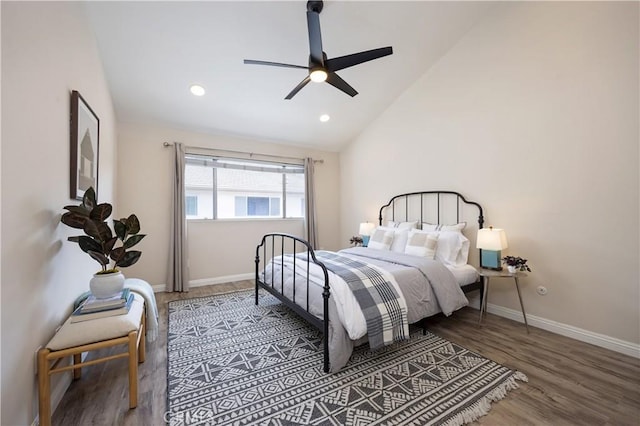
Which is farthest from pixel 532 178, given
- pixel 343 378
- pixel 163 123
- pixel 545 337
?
pixel 163 123

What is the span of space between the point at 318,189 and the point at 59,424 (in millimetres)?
4606

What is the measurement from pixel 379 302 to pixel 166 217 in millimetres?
3528

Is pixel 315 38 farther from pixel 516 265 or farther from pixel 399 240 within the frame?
pixel 516 265

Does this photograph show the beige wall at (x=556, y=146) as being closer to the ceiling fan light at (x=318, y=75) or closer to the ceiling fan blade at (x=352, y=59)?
the ceiling fan blade at (x=352, y=59)

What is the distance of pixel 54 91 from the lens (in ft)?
5.34

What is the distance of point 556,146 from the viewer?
260cm

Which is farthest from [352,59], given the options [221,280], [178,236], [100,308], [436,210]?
[221,280]

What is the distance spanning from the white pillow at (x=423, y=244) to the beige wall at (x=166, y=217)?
2556 millimetres

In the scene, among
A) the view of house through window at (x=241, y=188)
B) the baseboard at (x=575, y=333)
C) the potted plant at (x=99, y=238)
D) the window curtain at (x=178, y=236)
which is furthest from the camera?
the view of house through window at (x=241, y=188)

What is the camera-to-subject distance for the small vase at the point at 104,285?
1.81m

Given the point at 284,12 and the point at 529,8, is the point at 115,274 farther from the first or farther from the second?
the point at 529,8

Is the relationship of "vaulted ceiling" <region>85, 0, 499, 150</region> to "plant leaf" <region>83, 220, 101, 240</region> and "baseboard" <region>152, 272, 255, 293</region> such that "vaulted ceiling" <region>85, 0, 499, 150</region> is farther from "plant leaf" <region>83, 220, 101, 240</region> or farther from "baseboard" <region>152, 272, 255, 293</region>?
"baseboard" <region>152, 272, 255, 293</region>

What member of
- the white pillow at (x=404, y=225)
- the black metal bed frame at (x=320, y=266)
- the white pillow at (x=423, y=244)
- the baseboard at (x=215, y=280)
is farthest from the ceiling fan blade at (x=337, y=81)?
the baseboard at (x=215, y=280)

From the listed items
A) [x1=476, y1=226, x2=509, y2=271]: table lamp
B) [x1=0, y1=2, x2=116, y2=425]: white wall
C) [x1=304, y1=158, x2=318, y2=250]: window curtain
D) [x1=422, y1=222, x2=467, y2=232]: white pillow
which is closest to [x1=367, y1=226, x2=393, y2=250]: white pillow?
[x1=422, y1=222, x2=467, y2=232]: white pillow
